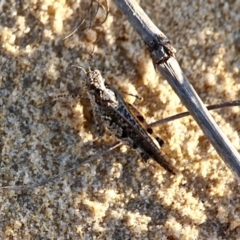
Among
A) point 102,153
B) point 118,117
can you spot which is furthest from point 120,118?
point 102,153

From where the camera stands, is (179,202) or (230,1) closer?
Result: (179,202)

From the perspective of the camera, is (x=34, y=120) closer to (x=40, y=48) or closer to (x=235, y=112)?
(x=40, y=48)

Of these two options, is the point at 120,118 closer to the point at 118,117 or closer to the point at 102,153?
the point at 118,117

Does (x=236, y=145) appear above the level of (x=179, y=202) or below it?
above

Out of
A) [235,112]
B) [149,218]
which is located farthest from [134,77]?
[149,218]

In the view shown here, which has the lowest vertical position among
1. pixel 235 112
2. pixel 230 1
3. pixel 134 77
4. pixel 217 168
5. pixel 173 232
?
pixel 173 232
